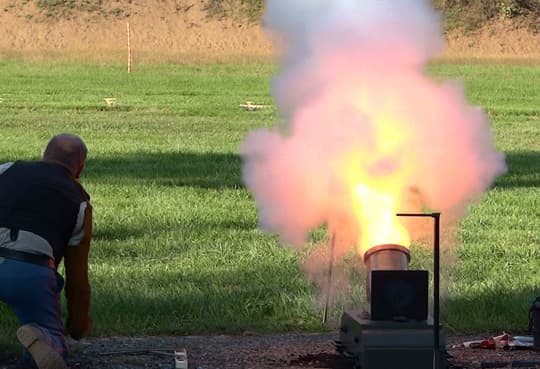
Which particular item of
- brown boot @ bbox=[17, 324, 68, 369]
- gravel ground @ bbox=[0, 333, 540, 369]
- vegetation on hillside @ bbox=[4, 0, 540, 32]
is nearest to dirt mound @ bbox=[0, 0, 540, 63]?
vegetation on hillside @ bbox=[4, 0, 540, 32]

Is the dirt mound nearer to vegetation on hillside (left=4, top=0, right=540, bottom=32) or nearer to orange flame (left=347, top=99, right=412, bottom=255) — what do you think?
vegetation on hillside (left=4, top=0, right=540, bottom=32)

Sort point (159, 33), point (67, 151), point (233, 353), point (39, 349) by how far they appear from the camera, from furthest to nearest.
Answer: point (159, 33) < point (233, 353) < point (67, 151) < point (39, 349)

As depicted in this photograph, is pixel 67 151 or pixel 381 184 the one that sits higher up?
pixel 67 151

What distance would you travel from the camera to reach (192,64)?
53.7 m

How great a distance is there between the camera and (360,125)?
816cm

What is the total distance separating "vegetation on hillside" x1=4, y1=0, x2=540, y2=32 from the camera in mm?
71062

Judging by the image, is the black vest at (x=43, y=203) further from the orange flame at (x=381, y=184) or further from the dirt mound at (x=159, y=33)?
the dirt mound at (x=159, y=33)

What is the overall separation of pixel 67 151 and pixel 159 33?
6237 centimetres

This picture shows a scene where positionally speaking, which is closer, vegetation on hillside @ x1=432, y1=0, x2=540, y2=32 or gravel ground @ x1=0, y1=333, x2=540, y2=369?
gravel ground @ x1=0, y1=333, x2=540, y2=369

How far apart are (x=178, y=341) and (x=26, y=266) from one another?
140 cm

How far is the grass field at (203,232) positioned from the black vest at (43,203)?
40.9 inches

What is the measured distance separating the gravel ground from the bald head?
1.11 meters

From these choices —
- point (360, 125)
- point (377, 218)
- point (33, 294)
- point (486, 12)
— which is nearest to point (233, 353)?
point (377, 218)

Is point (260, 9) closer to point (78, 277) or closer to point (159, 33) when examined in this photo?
point (159, 33)
